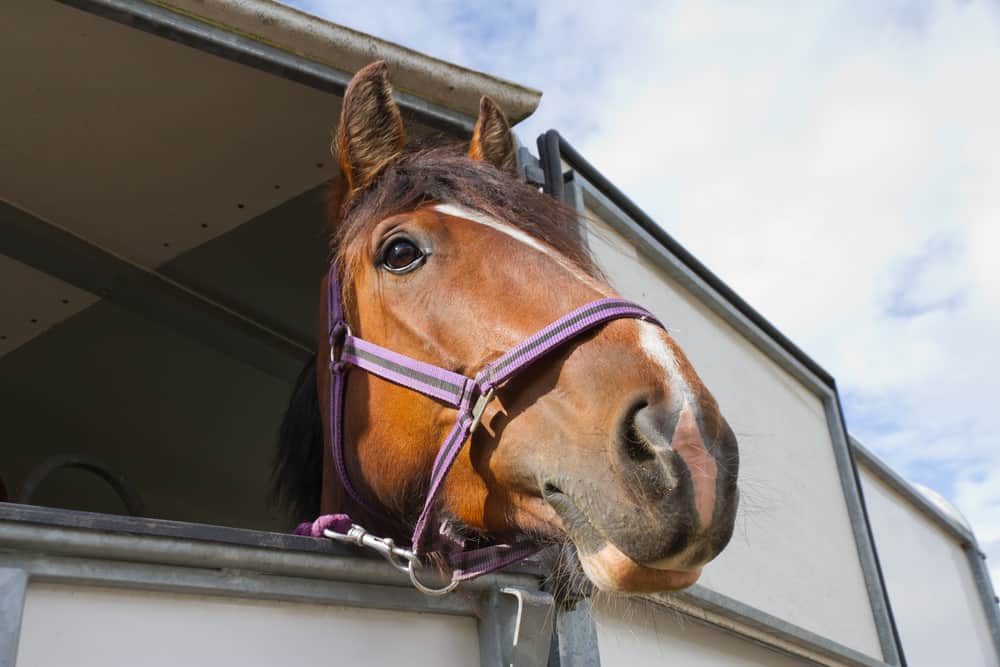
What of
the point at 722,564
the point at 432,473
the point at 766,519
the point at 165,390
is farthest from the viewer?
the point at 165,390

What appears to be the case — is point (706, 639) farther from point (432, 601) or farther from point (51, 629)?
point (51, 629)

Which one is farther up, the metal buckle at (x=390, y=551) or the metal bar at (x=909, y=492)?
the metal bar at (x=909, y=492)

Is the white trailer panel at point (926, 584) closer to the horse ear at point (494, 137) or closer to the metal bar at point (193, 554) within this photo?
the horse ear at point (494, 137)

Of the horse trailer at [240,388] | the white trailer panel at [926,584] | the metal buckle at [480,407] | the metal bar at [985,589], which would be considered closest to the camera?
the horse trailer at [240,388]

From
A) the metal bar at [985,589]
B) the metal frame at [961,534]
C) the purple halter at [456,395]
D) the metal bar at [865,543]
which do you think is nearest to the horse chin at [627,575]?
the purple halter at [456,395]

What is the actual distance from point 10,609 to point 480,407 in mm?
806

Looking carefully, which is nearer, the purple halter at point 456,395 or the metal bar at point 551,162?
the purple halter at point 456,395

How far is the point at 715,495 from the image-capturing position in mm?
1507

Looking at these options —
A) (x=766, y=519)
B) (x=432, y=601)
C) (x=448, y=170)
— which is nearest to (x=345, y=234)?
(x=448, y=170)

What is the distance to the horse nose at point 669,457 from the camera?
1.49m

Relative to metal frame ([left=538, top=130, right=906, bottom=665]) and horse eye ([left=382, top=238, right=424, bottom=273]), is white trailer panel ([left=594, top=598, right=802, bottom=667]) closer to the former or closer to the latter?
metal frame ([left=538, top=130, right=906, bottom=665])

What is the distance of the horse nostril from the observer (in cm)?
156

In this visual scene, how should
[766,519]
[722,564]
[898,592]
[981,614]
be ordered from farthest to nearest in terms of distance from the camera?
[981,614] < [898,592] < [766,519] < [722,564]

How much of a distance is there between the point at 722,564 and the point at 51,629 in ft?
7.15
